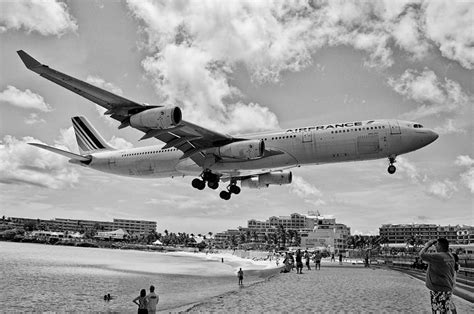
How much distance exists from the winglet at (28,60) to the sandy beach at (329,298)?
16.9 metres

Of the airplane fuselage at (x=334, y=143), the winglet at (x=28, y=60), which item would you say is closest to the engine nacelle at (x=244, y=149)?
the airplane fuselage at (x=334, y=143)

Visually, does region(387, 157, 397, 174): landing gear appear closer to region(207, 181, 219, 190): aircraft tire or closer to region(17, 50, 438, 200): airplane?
region(17, 50, 438, 200): airplane

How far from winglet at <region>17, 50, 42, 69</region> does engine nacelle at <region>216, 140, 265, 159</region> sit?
15096mm

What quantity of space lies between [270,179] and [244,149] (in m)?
12.2

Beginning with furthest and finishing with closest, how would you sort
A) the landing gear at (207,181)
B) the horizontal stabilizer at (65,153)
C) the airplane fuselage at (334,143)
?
the landing gear at (207,181) < the horizontal stabilizer at (65,153) < the airplane fuselage at (334,143)

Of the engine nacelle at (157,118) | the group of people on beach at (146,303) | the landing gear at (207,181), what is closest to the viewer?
the group of people on beach at (146,303)

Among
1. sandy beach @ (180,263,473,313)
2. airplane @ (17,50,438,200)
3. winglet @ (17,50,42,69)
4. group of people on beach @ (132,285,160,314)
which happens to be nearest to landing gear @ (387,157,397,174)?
airplane @ (17,50,438,200)

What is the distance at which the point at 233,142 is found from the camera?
115 feet

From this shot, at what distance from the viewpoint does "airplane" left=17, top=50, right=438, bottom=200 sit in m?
28.9

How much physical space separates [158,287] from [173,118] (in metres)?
25.4

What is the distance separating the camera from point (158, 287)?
47031 millimetres

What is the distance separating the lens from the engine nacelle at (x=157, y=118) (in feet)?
94.2

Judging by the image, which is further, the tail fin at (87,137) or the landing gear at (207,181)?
the tail fin at (87,137)

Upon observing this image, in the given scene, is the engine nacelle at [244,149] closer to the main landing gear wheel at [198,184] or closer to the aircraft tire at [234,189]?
the main landing gear wheel at [198,184]
